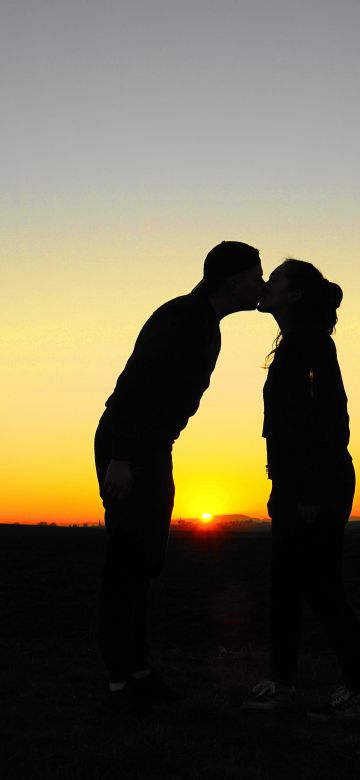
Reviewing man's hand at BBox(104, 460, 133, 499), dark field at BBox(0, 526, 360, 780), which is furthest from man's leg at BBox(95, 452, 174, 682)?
dark field at BBox(0, 526, 360, 780)

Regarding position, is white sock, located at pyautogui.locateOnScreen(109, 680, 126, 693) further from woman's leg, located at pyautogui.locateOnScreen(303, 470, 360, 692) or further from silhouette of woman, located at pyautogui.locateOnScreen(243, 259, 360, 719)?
woman's leg, located at pyautogui.locateOnScreen(303, 470, 360, 692)

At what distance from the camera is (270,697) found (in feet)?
18.0

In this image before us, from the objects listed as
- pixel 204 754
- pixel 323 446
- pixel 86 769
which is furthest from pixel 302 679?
pixel 86 769

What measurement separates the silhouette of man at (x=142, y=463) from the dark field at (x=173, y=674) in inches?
14.7

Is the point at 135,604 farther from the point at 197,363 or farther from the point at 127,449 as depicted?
the point at 197,363

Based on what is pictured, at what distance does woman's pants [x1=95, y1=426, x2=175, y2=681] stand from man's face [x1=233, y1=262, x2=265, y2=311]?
1015 mm

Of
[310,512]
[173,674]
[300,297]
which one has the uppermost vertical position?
[300,297]

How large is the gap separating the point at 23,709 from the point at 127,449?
167cm

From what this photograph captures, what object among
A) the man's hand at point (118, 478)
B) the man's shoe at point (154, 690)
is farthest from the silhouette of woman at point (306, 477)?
the man's hand at point (118, 478)

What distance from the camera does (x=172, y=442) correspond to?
5.38 meters

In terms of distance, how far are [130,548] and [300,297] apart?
73.5 inches

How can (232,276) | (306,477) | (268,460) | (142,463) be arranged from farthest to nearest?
1. (268,460)
2. (232,276)
3. (306,477)
4. (142,463)

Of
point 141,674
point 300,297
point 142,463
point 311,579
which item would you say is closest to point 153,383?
point 142,463

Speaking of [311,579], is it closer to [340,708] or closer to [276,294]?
[340,708]
